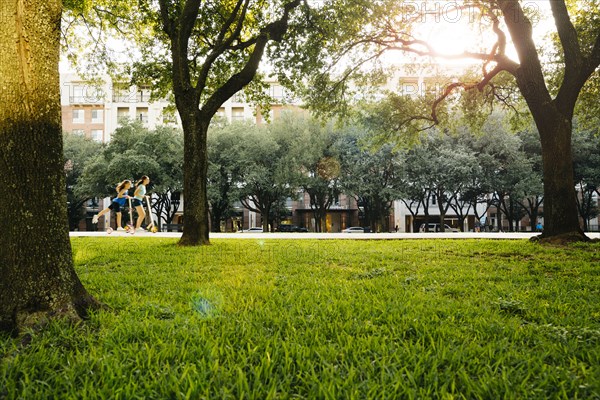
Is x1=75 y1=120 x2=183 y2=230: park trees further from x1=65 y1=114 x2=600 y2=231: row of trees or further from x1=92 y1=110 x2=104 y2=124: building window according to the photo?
x1=92 y1=110 x2=104 y2=124: building window

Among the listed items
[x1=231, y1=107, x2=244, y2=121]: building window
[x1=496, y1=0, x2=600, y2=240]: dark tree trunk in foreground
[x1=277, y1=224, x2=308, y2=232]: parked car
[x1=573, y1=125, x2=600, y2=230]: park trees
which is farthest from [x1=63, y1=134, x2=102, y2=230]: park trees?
[x1=573, y1=125, x2=600, y2=230]: park trees

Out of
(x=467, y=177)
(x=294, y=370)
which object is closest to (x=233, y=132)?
(x=467, y=177)

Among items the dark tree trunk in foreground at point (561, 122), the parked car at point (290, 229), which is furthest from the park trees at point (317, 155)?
the dark tree trunk in foreground at point (561, 122)

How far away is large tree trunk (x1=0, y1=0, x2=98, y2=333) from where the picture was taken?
9.42 feet

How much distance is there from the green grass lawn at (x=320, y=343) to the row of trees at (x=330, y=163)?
2786cm

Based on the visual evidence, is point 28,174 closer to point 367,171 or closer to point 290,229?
point 367,171

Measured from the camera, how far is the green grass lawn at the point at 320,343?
2.05 m

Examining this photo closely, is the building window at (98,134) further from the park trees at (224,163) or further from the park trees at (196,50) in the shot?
the park trees at (196,50)

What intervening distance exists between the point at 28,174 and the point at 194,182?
796 cm

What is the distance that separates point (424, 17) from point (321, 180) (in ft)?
69.9

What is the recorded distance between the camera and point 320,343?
8.69 ft

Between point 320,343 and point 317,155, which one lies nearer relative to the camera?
point 320,343

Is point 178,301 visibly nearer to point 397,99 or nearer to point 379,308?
point 379,308

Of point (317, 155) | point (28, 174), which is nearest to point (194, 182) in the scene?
point (28, 174)
